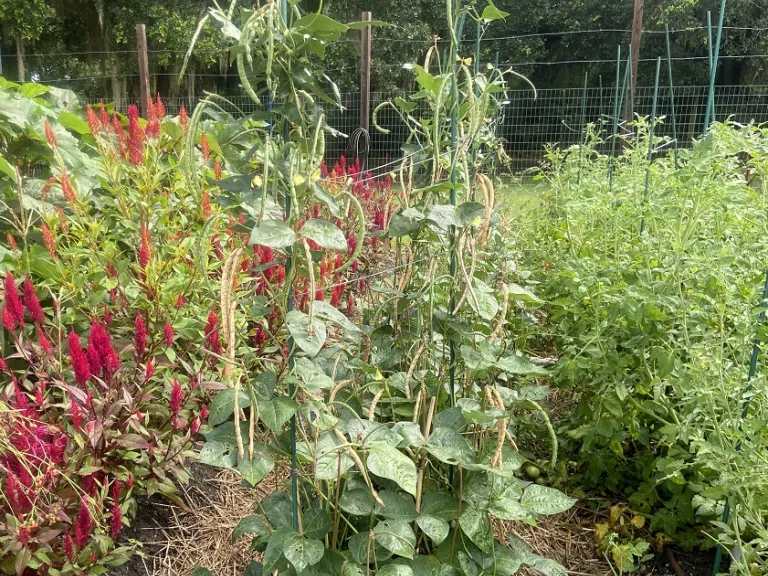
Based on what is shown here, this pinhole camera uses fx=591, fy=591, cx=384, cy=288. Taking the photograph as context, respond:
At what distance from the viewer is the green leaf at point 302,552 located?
3.51 feet

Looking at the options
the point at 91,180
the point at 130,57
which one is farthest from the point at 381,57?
the point at 91,180

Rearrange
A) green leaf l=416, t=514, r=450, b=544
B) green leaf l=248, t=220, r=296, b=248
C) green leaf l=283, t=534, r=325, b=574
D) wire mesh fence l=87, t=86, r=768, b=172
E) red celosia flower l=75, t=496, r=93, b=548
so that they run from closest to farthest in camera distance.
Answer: green leaf l=248, t=220, r=296, b=248 < green leaf l=283, t=534, r=325, b=574 < green leaf l=416, t=514, r=450, b=544 < red celosia flower l=75, t=496, r=93, b=548 < wire mesh fence l=87, t=86, r=768, b=172

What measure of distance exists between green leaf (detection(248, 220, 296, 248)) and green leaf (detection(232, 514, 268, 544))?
2.18 ft

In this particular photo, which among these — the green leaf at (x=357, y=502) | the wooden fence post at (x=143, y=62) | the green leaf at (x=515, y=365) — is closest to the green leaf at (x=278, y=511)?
the green leaf at (x=357, y=502)

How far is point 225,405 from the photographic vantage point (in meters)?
1.02

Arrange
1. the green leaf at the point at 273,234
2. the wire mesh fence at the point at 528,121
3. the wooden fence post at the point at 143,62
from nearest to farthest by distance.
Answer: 1. the green leaf at the point at 273,234
2. the wooden fence post at the point at 143,62
3. the wire mesh fence at the point at 528,121

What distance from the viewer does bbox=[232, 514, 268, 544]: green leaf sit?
49.7 inches

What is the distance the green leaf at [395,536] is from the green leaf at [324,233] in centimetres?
56

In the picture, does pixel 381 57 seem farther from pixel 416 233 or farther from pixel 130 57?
pixel 416 233

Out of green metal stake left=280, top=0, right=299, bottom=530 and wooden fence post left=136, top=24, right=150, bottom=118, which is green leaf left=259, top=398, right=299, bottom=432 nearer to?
green metal stake left=280, top=0, right=299, bottom=530

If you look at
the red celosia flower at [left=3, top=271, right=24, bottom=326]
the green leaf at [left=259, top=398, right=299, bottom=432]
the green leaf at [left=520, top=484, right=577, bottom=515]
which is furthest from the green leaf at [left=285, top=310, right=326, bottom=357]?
the red celosia flower at [left=3, top=271, right=24, bottom=326]

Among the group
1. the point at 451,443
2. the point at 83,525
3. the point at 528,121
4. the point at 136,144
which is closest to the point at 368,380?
the point at 451,443

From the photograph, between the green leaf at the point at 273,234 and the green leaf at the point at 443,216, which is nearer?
the green leaf at the point at 273,234

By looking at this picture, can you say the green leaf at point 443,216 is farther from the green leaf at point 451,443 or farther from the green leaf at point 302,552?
the green leaf at point 302,552
